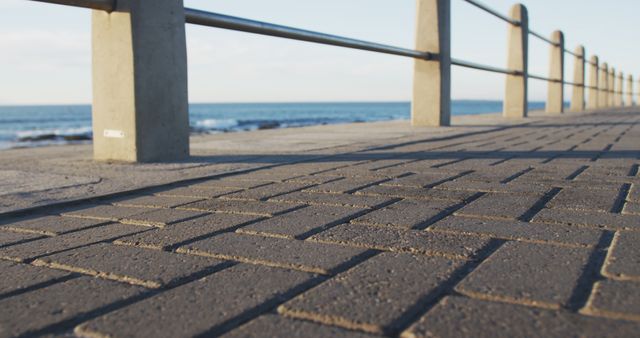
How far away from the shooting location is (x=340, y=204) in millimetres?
2352

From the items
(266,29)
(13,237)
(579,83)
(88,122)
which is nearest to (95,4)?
(266,29)

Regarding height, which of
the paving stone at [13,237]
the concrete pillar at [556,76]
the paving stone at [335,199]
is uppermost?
the concrete pillar at [556,76]

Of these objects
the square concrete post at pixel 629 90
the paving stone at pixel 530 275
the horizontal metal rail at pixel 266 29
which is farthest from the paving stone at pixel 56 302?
the square concrete post at pixel 629 90

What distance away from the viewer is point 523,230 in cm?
182

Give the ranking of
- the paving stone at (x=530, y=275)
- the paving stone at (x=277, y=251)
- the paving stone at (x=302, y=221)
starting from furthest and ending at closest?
the paving stone at (x=302, y=221), the paving stone at (x=277, y=251), the paving stone at (x=530, y=275)

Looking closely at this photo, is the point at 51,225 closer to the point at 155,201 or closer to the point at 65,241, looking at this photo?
the point at 65,241

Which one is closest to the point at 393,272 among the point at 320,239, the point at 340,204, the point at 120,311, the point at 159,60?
the point at 320,239

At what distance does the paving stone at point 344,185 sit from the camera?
2709mm

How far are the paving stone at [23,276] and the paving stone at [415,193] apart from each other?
144cm

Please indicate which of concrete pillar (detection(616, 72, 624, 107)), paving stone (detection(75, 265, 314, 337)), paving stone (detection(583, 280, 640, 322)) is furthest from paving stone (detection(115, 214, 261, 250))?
concrete pillar (detection(616, 72, 624, 107))

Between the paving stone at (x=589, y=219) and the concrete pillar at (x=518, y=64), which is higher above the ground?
the concrete pillar at (x=518, y=64)

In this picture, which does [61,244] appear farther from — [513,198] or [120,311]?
[513,198]

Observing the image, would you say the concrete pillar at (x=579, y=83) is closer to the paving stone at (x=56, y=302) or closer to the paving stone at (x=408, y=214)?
the paving stone at (x=408, y=214)

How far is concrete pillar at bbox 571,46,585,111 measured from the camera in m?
20.8
